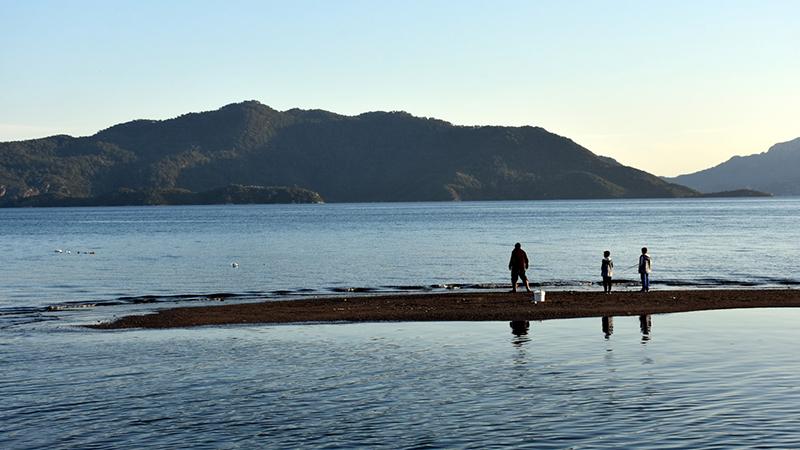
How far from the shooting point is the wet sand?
124 feet

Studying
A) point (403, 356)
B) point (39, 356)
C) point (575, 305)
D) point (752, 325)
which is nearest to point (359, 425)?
point (403, 356)

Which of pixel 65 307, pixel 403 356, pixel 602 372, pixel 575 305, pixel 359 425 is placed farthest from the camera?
pixel 65 307

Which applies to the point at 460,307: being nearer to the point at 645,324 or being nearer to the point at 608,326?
the point at 608,326

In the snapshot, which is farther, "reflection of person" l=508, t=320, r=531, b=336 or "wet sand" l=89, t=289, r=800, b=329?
"wet sand" l=89, t=289, r=800, b=329

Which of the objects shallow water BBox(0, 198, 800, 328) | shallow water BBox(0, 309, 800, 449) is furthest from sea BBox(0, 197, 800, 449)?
shallow water BBox(0, 198, 800, 328)

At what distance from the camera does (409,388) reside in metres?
23.4

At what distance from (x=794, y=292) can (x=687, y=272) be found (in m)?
17.8

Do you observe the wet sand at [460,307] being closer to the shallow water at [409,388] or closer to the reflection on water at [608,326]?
the reflection on water at [608,326]

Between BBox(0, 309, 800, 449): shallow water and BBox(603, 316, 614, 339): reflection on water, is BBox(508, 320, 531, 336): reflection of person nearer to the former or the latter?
BBox(0, 309, 800, 449): shallow water

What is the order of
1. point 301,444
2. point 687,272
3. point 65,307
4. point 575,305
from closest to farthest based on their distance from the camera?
point 301,444, point 575,305, point 65,307, point 687,272

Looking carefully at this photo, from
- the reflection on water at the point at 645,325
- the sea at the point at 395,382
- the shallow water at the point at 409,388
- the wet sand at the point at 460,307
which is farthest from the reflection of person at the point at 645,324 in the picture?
the wet sand at the point at 460,307

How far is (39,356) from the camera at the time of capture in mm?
29203

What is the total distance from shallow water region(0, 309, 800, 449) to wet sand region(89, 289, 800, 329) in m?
3.67

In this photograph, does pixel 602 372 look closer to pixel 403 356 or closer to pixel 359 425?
pixel 403 356
